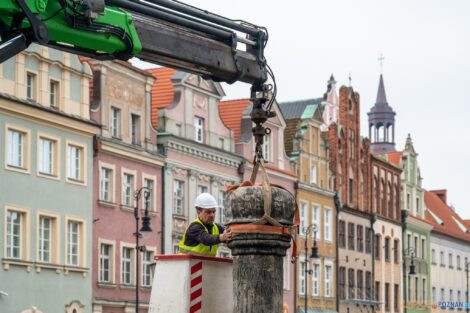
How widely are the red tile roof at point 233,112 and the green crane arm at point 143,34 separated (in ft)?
132

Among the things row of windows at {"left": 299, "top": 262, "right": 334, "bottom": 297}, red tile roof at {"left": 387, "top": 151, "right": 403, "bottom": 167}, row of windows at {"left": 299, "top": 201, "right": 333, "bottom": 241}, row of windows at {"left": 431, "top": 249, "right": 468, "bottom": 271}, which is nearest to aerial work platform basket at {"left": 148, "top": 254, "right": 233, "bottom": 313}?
row of windows at {"left": 299, "top": 201, "right": 333, "bottom": 241}

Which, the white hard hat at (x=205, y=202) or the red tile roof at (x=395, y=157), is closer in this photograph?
the white hard hat at (x=205, y=202)

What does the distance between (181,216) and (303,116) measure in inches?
608

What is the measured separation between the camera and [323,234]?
199 ft

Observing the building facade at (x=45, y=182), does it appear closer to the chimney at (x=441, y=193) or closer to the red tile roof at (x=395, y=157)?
the red tile roof at (x=395, y=157)

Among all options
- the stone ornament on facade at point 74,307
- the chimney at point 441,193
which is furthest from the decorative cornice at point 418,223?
the stone ornament on facade at point 74,307

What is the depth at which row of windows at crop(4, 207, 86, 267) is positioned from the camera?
38.1 meters

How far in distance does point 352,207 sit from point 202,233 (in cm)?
5412

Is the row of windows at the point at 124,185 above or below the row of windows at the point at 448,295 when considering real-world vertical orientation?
above

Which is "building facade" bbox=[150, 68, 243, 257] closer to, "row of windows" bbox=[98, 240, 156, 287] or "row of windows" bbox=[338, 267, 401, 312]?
"row of windows" bbox=[98, 240, 156, 287]

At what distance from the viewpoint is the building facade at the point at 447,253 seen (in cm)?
8012

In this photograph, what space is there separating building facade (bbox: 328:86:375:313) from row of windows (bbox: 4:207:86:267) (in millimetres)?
23531

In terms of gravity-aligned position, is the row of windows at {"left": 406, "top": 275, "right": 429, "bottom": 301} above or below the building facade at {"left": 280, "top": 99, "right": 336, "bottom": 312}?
below

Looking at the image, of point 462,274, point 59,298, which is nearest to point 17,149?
point 59,298
